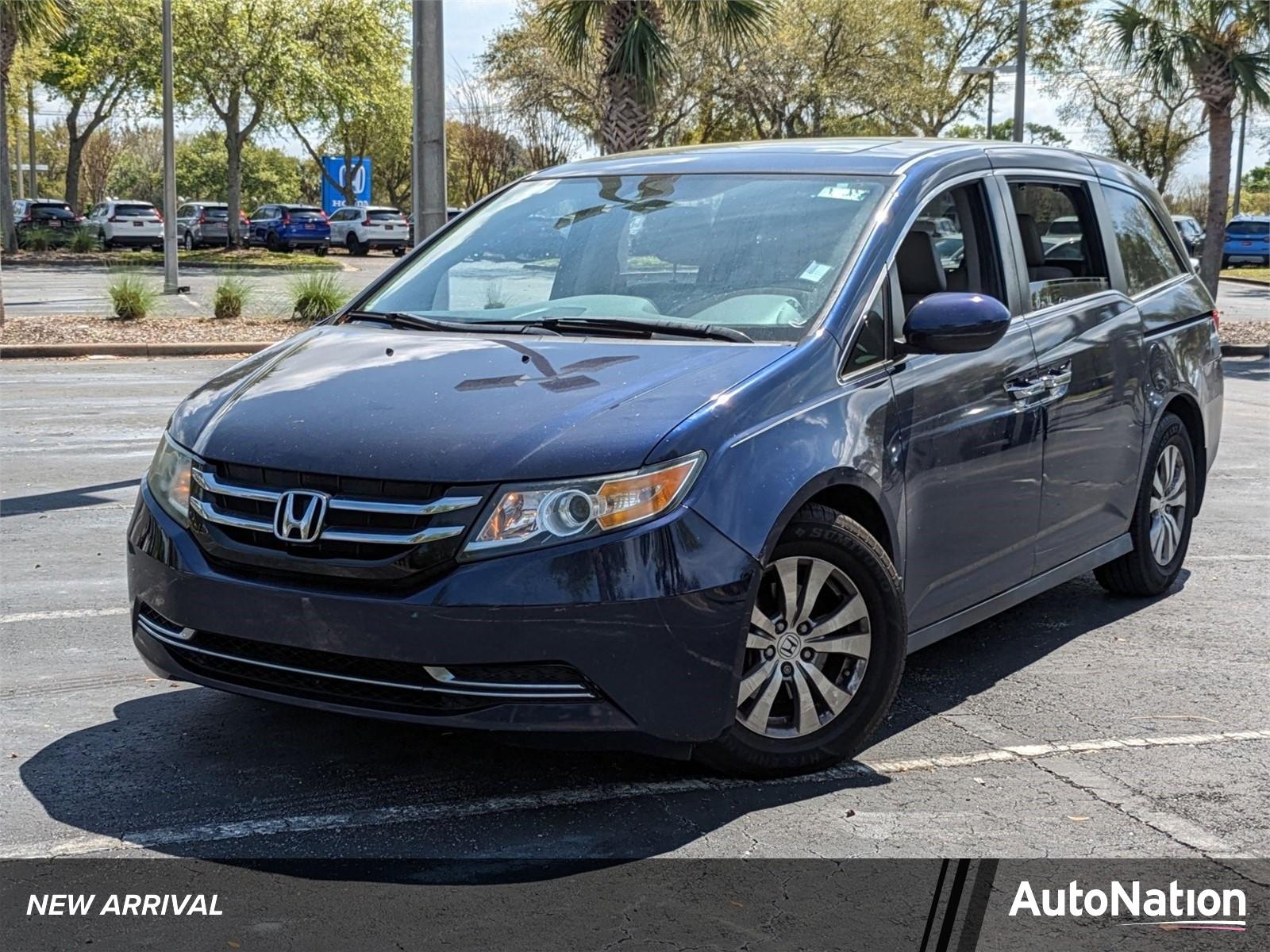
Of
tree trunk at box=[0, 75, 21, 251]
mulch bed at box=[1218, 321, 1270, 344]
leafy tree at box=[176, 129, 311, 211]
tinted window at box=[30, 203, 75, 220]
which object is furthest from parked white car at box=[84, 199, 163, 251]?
leafy tree at box=[176, 129, 311, 211]

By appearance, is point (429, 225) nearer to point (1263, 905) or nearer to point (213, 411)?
point (213, 411)

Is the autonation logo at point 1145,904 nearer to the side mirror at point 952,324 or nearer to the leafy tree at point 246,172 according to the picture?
the side mirror at point 952,324

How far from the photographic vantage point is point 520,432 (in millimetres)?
3959

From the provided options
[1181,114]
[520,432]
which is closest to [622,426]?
[520,432]

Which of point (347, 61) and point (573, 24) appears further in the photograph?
point (347, 61)

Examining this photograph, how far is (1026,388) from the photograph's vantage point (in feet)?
17.4

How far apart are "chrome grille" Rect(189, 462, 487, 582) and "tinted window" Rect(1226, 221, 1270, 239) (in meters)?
49.0

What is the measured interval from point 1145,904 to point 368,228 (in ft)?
154

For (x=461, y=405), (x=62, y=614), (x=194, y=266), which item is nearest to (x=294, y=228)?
(x=194, y=266)

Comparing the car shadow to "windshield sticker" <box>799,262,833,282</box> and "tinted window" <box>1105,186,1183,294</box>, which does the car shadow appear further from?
"tinted window" <box>1105,186,1183,294</box>

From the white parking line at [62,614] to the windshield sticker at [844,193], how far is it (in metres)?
3.12

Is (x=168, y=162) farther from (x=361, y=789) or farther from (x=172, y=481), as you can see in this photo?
(x=361, y=789)

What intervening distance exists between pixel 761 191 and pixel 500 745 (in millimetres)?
2000

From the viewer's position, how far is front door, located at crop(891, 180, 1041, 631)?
4758 millimetres
